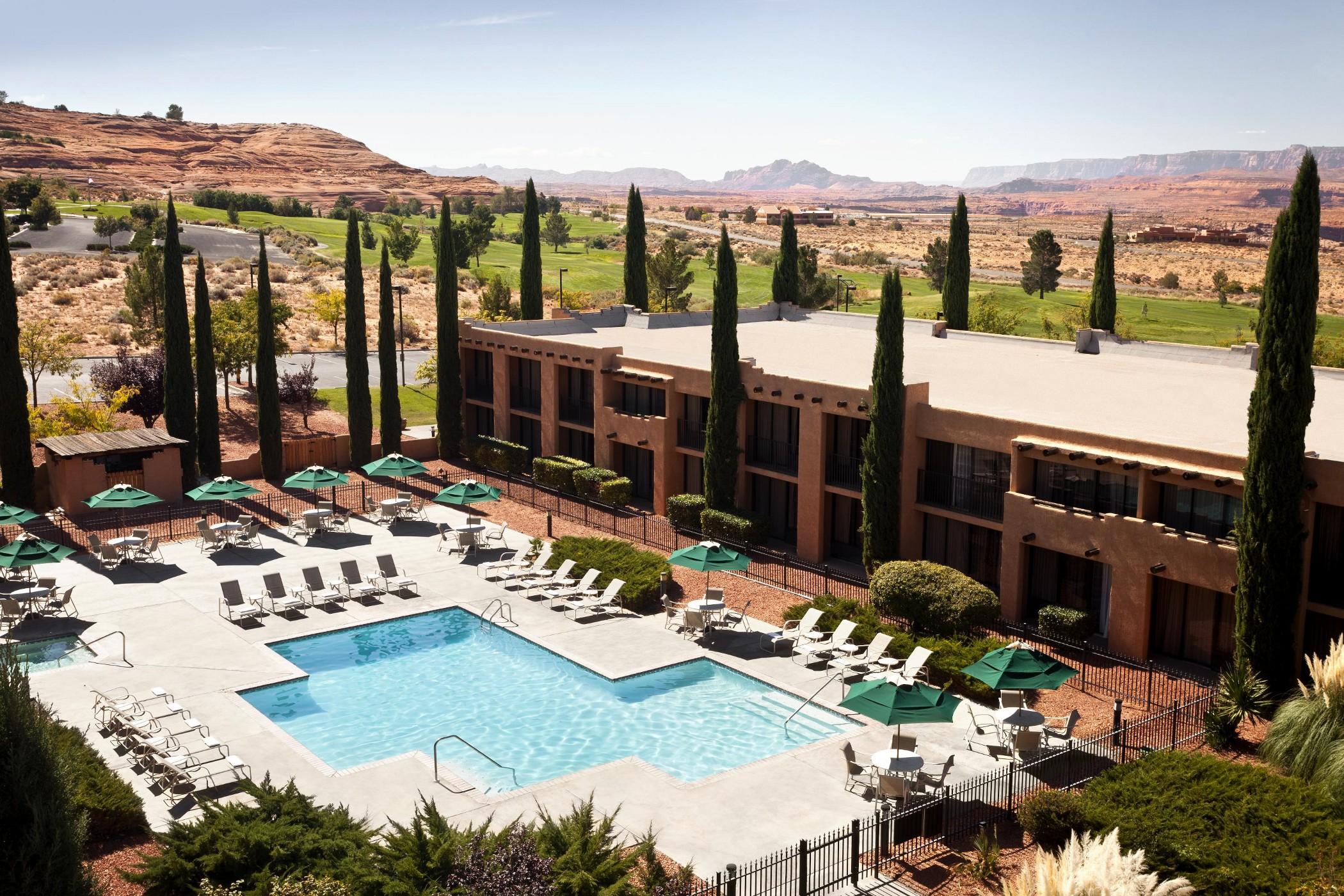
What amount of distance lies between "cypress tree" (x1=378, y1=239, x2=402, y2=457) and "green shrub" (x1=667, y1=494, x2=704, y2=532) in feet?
46.7

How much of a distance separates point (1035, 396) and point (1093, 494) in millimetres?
7328

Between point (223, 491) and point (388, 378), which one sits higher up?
point (388, 378)

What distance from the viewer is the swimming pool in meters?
23.1

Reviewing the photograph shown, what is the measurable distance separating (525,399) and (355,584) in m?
16.0

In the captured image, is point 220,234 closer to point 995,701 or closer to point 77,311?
point 77,311

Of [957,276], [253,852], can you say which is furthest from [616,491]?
[253,852]

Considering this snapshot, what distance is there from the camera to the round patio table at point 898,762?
20.1m

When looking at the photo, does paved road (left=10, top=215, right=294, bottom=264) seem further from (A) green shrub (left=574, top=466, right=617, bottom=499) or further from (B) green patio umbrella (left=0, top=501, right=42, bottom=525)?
(B) green patio umbrella (left=0, top=501, right=42, bottom=525)

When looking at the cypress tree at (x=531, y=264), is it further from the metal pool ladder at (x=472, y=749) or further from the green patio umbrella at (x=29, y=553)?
the metal pool ladder at (x=472, y=749)

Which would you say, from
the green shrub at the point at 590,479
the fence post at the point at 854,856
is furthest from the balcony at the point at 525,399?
the fence post at the point at 854,856

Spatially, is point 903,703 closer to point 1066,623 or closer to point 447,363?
point 1066,623

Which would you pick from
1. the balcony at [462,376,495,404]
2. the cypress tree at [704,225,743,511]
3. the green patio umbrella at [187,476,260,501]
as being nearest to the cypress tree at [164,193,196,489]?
the green patio umbrella at [187,476,260,501]

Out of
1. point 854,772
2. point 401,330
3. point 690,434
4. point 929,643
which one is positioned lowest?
point 854,772

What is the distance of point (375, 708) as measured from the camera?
25.5 metres
